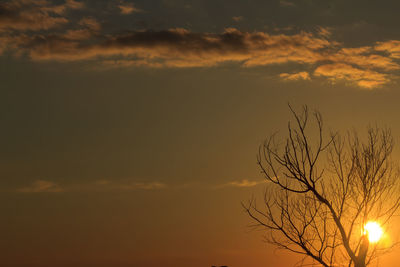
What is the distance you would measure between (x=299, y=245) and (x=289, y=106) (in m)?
3.85

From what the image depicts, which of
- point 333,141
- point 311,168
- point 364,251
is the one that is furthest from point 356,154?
point 364,251

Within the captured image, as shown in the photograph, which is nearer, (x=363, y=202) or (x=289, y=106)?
(x=289, y=106)

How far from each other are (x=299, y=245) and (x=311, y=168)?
2.16 metres

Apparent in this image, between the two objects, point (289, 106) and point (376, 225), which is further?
point (376, 225)

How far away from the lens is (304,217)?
14.0 m

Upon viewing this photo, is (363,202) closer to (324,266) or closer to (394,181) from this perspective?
(394,181)

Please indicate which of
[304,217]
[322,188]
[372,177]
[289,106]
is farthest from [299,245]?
[289,106]

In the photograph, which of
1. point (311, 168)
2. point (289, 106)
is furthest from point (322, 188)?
point (289, 106)

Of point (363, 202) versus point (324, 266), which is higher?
point (363, 202)

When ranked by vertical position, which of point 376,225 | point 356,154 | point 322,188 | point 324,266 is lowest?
point 324,266

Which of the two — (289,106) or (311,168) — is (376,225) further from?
(289,106)

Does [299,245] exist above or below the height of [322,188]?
below

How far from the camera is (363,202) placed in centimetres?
1371

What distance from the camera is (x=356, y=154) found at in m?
14.1
